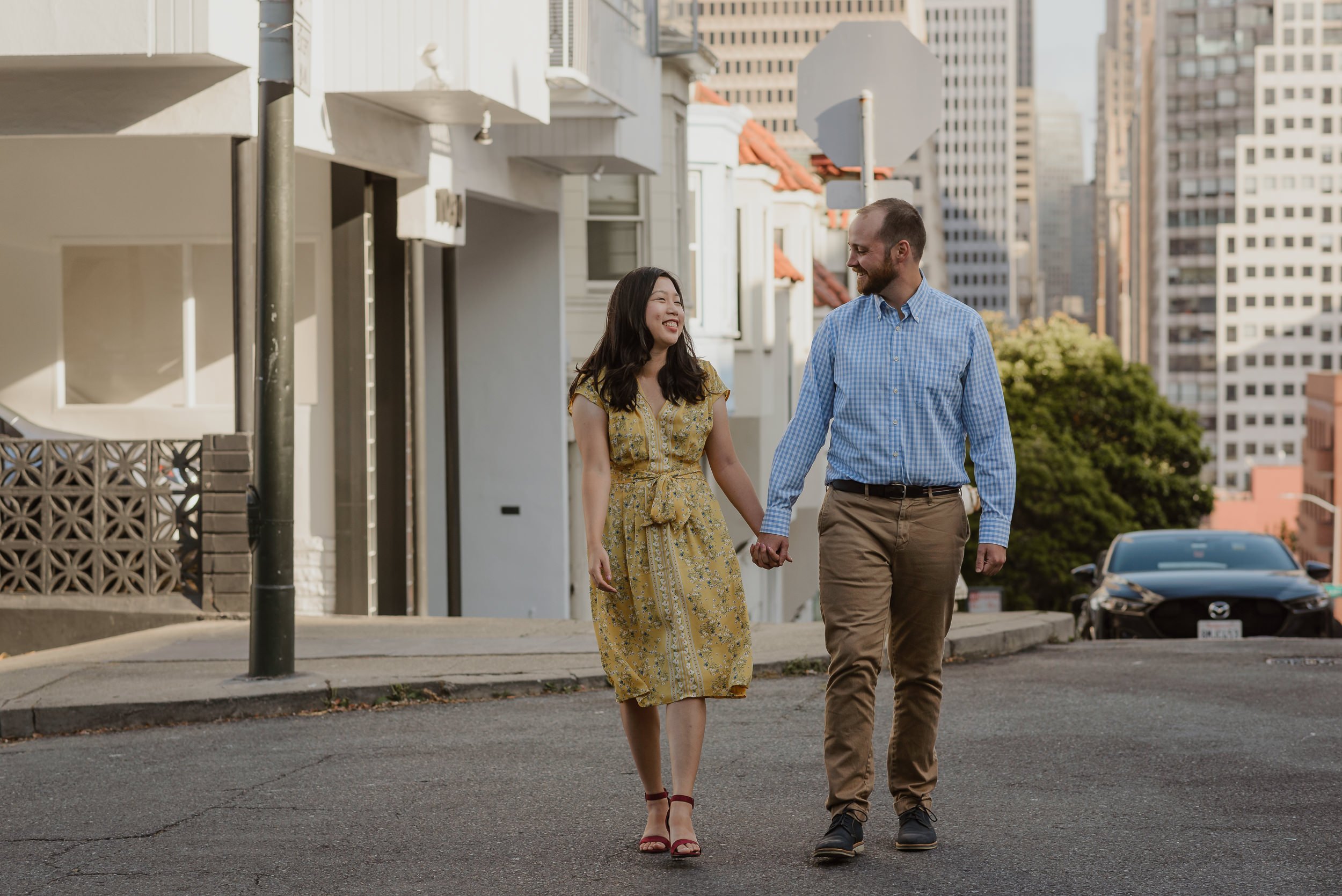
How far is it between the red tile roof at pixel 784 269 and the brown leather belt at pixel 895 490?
860 inches

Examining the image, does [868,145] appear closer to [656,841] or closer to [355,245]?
[656,841]

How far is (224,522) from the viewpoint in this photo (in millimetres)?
11453

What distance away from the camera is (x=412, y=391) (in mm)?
13547

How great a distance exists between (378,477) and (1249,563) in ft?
23.7

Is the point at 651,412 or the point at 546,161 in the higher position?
the point at 546,161

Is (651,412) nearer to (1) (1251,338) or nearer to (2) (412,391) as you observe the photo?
(2) (412,391)

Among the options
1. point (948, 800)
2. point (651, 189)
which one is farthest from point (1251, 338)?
point (948, 800)

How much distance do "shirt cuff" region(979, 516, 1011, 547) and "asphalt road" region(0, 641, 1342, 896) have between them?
0.96 metres

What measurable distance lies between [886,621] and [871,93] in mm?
3611

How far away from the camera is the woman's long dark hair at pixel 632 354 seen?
523 cm

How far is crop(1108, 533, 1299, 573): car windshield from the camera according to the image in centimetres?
1409

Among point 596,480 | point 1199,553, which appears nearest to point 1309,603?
point 1199,553

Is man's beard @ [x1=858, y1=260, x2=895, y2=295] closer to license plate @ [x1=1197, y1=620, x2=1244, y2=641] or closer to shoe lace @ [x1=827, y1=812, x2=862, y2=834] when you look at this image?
shoe lace @ [x1=827, y1=812, x2=862, y2=834]

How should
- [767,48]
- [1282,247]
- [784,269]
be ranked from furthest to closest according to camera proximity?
[1282,247]
[767,48]
[784,269]
